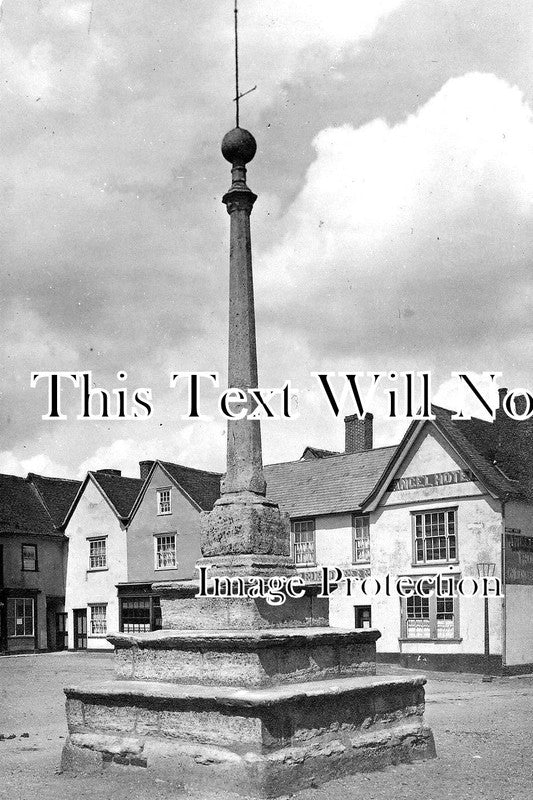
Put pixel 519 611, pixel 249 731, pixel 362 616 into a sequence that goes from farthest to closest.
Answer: pixel 362 616, pixel 519 611, pixel 249 731

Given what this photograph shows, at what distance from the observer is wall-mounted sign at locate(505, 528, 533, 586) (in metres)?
25.1

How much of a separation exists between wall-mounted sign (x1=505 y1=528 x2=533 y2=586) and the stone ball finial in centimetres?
1747

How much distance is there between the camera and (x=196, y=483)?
1462 inches

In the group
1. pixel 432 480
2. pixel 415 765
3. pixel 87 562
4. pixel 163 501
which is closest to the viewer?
pixel 415 765

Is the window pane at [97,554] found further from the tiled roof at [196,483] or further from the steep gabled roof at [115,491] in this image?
the tiled roof at [196,483]

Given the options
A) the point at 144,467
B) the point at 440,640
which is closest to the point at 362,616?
the point at 440,640

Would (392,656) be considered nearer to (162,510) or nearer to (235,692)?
(162,510)

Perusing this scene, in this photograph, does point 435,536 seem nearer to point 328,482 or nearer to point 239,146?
point 328,482

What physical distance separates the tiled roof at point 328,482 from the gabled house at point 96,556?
8041 millimetres

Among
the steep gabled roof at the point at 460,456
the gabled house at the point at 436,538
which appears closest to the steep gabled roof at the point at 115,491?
the gabled house at the point at 436,538

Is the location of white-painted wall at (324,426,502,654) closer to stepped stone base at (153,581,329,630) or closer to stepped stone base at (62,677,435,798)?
stepped stone base at (62,677,435,798)

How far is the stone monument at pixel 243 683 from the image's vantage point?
8.45 metres

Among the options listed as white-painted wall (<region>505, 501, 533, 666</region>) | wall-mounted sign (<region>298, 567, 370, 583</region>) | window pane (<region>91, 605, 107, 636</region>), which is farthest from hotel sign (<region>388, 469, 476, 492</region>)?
window pane (<region>91, 605, 107, 636</region>)

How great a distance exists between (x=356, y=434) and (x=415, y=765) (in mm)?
25481
